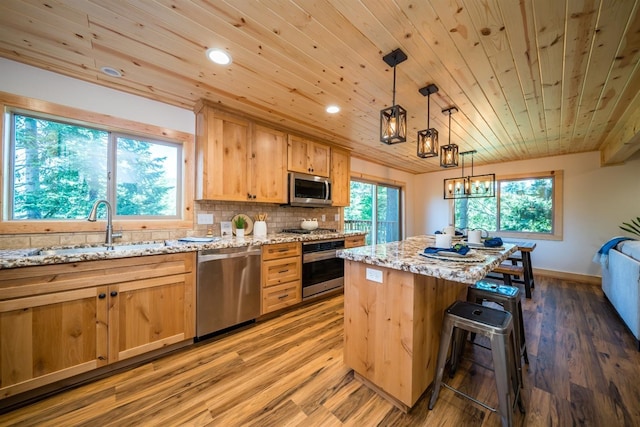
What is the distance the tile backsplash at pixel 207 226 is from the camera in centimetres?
188

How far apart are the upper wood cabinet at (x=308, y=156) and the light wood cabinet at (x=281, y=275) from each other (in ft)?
3.74

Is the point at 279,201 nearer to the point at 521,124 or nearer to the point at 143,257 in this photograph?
the point at 143,257

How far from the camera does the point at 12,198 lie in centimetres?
187

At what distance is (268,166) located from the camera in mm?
3004

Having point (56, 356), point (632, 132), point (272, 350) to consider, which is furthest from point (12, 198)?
point (632, 132)

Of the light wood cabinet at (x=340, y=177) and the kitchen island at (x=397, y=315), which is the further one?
the light wood cabinet at (x=340, y=177)

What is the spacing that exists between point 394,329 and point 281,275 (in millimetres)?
1569

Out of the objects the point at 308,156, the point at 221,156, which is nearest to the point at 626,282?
the point at 308,156

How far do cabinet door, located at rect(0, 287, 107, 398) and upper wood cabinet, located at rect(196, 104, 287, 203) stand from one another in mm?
1293

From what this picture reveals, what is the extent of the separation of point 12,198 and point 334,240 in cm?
304

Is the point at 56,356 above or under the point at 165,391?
above

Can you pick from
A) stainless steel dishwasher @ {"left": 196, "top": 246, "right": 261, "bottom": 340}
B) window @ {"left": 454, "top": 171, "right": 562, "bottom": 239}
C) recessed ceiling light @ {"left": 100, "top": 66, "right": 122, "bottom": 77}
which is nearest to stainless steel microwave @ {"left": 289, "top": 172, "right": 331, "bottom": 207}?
stainless steel dishwasher @ {"left": 196, "top": 246, "right": 261, "bottom": 340}

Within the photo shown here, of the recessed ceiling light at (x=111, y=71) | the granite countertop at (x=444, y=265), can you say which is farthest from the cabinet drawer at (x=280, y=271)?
the recessed ceiling light at (x=111, y=71)

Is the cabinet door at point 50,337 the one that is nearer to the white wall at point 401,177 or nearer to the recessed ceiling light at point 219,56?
the recessed ceiling light at point 219,56
